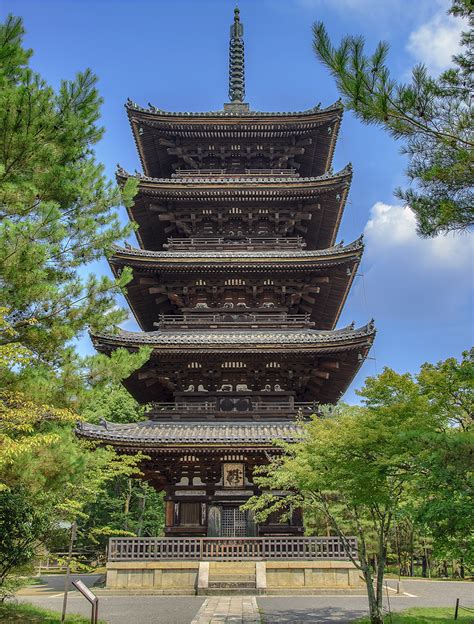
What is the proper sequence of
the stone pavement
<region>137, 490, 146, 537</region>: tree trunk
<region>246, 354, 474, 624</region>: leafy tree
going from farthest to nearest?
<region>137, 490, 146, 537</region>: tree trunk, the stone pavement, <region>246, 354, 474, 624</region>: leafy tree

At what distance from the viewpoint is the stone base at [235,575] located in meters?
16.1

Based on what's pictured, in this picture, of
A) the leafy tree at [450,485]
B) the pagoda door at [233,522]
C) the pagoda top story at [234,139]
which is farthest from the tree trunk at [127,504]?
the leafy tree at [450,485]

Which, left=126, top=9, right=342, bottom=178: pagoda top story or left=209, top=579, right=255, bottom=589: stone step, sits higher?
left=126, top=9, right=342, bottom=178: pagoda top story

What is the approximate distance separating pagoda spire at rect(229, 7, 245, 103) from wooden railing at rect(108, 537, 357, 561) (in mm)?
24545

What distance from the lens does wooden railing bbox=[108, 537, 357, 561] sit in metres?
16.7

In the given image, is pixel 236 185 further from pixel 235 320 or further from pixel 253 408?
pixel 253 408

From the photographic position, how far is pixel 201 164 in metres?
25.8

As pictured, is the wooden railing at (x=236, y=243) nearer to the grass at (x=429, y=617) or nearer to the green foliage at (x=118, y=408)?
the grass at (x=429, y=617)

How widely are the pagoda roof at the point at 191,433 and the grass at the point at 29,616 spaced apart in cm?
536

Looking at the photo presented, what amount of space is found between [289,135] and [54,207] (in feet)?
60.0

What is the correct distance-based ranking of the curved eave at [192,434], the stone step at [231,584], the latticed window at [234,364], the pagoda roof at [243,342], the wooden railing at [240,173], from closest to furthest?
the stone step at [231,584] < the curved eave at [192,434] < the pagoda roof at [243,342] < the latticed window at [234,364] < the wooden railing at [240,173]

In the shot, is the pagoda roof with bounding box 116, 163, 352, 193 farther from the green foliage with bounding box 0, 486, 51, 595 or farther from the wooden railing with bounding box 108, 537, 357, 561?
the green foliage with bounding box 0, 486, 51, 595

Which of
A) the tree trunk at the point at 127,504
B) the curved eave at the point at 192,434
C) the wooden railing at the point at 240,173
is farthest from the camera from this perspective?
the tree trunk at the point at 127,504

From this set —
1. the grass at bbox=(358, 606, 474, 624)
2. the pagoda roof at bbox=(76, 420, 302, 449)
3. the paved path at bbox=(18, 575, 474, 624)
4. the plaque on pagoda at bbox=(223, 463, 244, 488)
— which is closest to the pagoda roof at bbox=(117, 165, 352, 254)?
the pagoda roof at bbox=(76, 420, 302, 449)
